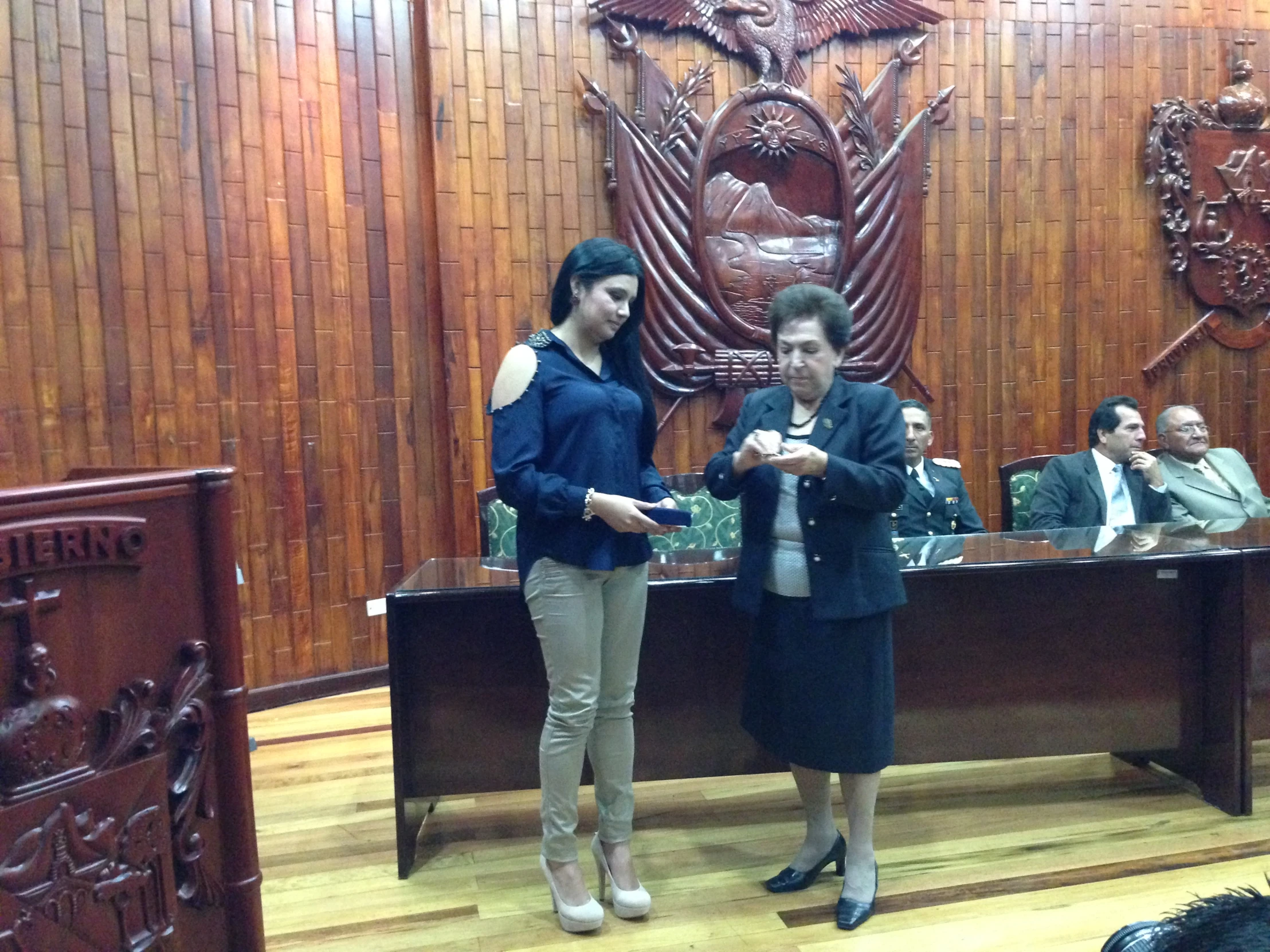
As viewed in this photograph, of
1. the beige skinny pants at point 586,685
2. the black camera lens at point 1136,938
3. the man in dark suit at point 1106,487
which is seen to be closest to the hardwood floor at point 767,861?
the beige skinny pants at point 586,685

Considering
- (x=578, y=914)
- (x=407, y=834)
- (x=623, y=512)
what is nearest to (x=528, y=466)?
(x=623, y=512)

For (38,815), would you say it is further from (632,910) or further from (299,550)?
(299,550)

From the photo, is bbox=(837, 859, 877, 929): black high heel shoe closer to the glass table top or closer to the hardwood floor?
the hardwood floor

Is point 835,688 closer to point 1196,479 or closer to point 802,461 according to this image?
point 802,461

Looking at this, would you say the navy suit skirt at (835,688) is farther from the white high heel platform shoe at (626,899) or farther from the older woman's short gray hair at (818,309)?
the older woman's short gray hair at (818,309)

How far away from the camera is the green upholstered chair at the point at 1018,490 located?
410 cm

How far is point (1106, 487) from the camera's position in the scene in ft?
11.1

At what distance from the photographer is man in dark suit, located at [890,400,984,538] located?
3.34 metres

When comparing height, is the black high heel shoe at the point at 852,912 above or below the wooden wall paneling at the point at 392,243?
below

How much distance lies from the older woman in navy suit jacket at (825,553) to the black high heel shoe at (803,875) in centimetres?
13

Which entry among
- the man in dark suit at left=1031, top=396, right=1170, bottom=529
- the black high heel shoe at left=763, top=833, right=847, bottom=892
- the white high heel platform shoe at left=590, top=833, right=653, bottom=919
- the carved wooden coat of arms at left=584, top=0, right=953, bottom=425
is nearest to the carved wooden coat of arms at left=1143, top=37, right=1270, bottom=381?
the carved wooden coat of arms at left=584, top=0, right=953, bottom=425

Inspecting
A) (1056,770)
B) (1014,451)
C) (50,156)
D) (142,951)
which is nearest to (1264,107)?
(1014,451)

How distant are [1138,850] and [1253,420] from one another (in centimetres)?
329

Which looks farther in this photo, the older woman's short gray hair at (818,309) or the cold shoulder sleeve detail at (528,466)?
the older woman's short gray hair at (818,309)
